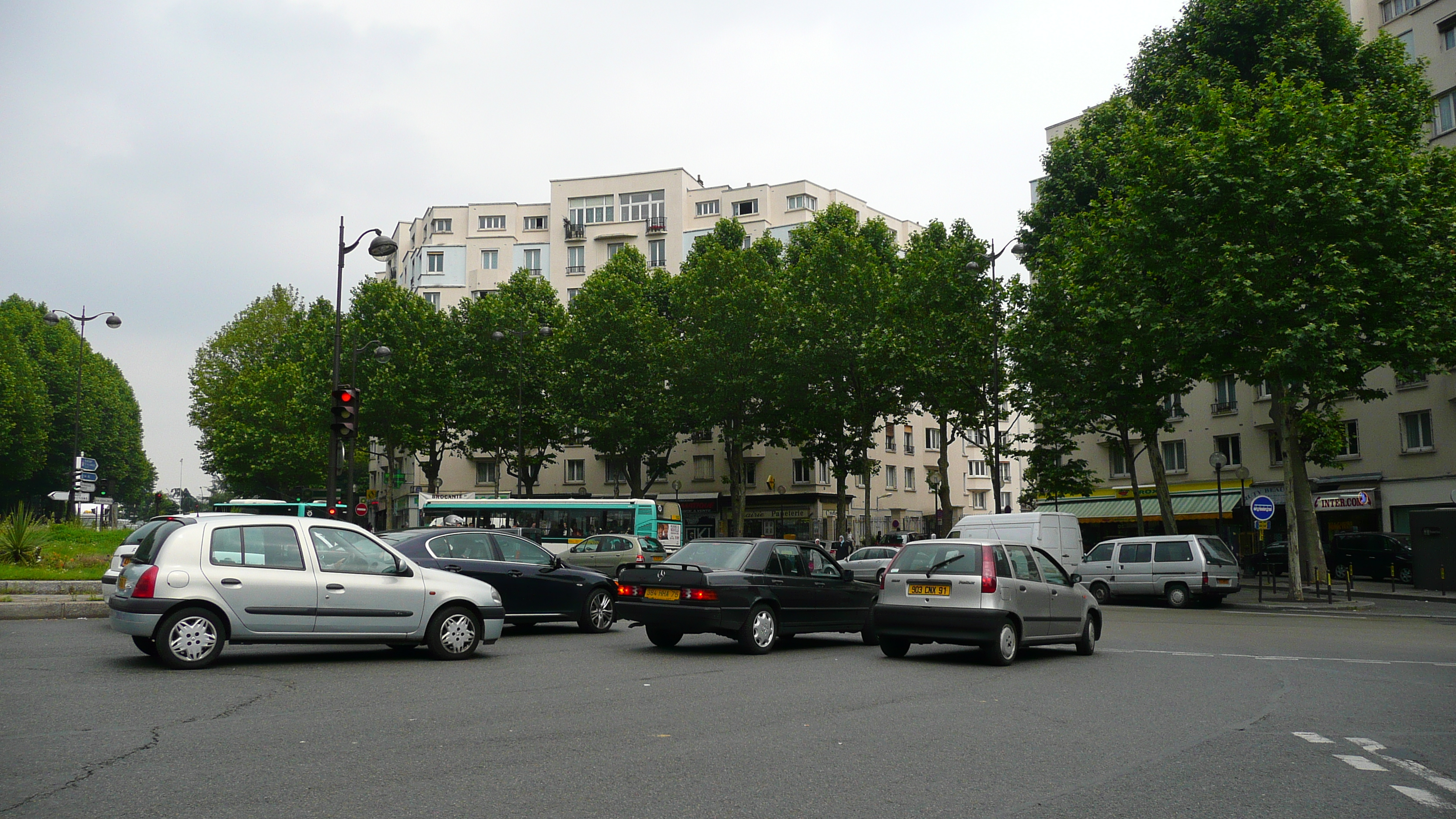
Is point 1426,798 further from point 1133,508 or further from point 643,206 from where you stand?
point 643,206

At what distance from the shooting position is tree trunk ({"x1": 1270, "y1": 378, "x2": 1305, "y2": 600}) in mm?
25984

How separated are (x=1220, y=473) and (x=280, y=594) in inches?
1273

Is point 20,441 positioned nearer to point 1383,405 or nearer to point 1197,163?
point 1197,163

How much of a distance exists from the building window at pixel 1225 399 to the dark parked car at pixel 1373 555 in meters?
9.35

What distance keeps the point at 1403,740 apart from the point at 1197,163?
20.9 m

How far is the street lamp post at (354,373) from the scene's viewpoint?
23.8 metres

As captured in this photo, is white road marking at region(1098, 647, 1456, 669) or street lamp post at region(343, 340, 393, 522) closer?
white road marking at region(1098, 647, 1456, 669)

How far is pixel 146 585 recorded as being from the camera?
33.0 ft

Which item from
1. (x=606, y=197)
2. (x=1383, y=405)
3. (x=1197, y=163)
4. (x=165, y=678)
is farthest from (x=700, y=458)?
(x=165, y=678)

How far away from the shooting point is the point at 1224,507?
42.6 meters

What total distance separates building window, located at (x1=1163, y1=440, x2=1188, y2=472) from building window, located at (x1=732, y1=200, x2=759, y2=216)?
29.9m

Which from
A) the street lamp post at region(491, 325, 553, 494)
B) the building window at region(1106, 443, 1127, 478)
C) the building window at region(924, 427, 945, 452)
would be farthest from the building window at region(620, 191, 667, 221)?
the building window at region(1106, 443, 1127, 478)

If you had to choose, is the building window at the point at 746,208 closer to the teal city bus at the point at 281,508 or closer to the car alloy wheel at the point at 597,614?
the teal city bus at the point at 281,508

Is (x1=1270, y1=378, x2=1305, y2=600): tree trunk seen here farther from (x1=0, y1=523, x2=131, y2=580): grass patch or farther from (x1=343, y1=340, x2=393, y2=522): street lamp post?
(x1=0, y1=523, x2=131, y2=580): grass patch
